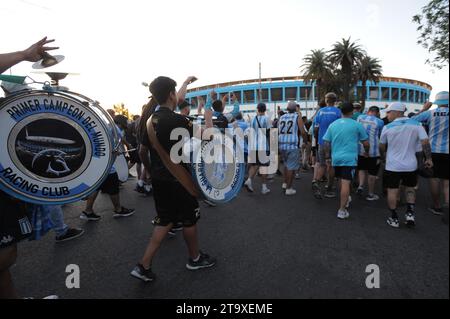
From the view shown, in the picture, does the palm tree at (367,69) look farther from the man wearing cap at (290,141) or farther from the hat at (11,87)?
the hat at (11,87)

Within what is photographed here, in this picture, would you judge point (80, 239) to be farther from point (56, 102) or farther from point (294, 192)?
point (294, 192)

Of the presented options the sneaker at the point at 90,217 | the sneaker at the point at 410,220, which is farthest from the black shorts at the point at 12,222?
the sneaker at the point at 410,220

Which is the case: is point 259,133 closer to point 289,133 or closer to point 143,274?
point 289,133

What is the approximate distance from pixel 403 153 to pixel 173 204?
3202 mm

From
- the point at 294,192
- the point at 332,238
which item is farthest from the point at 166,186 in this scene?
the point at 294,192

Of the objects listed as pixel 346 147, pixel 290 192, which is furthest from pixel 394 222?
pixel 290 192

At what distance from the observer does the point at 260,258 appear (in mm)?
2803

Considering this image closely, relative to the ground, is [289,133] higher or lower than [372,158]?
higher

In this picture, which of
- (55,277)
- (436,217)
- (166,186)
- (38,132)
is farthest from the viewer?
(436,217)

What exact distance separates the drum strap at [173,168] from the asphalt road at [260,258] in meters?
0.93

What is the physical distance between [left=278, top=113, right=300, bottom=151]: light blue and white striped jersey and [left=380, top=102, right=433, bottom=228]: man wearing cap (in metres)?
1.88

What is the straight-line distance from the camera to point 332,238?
327cm
